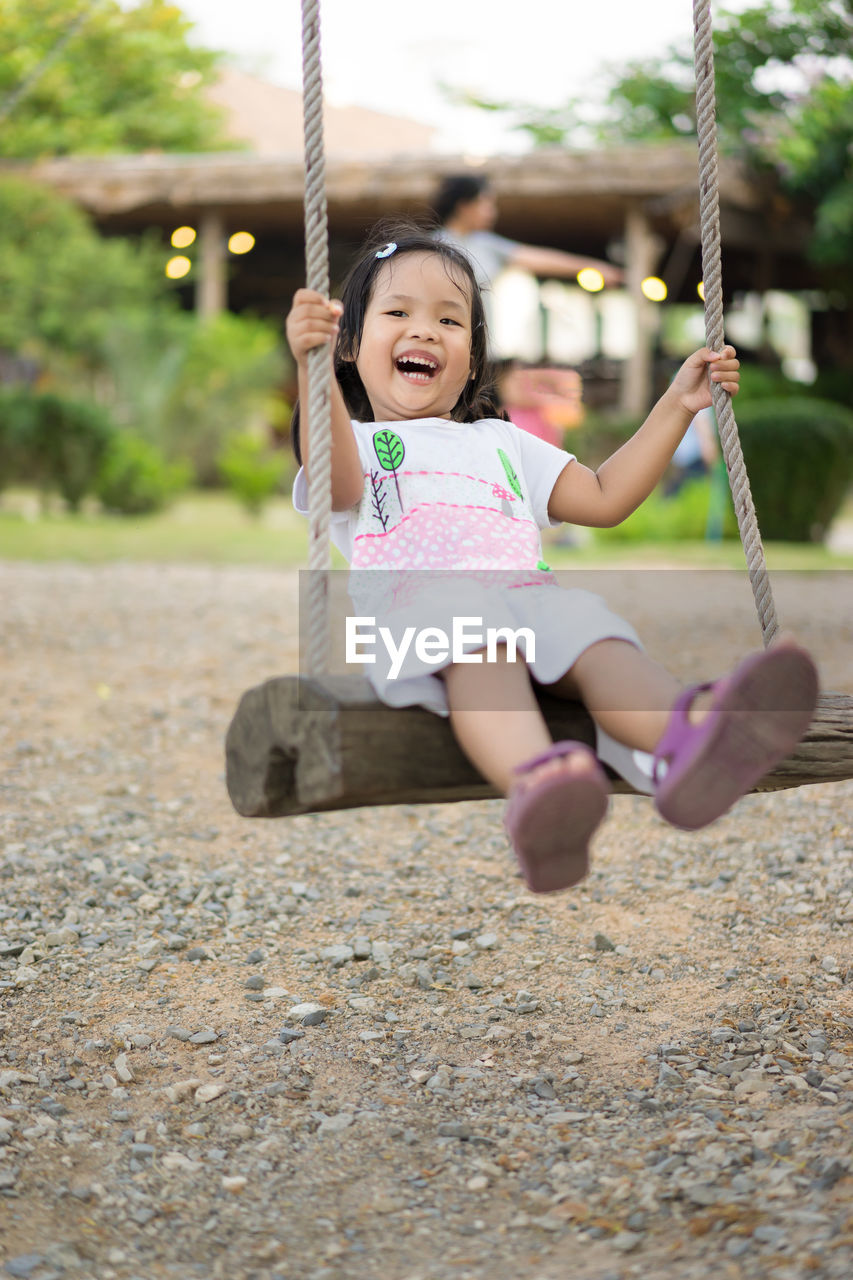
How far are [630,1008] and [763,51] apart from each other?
496 inches

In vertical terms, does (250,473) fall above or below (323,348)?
below

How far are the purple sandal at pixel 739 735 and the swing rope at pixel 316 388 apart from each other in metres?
0.51

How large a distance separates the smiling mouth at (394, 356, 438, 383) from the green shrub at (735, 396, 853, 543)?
736cm

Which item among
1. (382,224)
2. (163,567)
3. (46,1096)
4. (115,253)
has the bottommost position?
(163,567)

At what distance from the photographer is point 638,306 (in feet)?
40.1

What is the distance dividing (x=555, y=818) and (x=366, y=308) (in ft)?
3.43

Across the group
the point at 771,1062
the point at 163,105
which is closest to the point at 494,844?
the point at 771,1062

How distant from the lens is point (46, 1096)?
2248 mm

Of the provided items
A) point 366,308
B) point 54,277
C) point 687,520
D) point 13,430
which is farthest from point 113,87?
point 366,308

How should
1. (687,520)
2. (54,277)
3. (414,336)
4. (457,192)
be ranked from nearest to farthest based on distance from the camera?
(414,336), (457,192), (687,520), (54,277)

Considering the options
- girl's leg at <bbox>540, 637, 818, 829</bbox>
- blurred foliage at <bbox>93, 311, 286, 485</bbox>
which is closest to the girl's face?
girl's leg at <bbox>540, 637, 818, 829</bbox>

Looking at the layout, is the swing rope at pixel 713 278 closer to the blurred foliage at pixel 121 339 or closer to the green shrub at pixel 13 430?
the green shrub at pixel 13 430

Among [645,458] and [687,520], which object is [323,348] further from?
[687,520]

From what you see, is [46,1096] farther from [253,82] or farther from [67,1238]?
[253,82]
